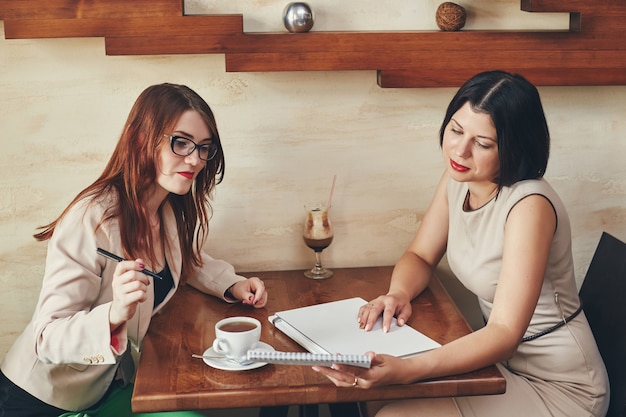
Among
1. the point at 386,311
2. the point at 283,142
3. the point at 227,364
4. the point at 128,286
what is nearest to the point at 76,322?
the point at 128,286

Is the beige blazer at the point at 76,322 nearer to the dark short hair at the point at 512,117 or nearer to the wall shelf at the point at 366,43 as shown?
the wall shelf at the point at 366,43

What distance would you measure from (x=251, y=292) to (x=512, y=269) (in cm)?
64

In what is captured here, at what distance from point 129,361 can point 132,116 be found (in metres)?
0.61

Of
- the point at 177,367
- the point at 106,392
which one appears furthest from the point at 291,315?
the point at 106,392

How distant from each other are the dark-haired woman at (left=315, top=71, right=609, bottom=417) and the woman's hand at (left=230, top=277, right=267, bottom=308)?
26 cm

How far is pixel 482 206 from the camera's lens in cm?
188

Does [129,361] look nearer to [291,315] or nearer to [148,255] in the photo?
[148,255]

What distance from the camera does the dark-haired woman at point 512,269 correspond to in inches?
66.8

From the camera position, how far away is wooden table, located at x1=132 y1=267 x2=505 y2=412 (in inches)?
58.6

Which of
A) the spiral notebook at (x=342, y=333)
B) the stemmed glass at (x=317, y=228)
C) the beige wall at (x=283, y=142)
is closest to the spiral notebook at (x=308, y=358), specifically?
the spiral notebook at (x=342, y=333)

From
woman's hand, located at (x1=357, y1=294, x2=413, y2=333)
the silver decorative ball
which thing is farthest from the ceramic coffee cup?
the silver decorative ball

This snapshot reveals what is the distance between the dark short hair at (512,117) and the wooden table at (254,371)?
0.37m

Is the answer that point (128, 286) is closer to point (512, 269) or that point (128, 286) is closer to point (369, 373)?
point (369, 373)

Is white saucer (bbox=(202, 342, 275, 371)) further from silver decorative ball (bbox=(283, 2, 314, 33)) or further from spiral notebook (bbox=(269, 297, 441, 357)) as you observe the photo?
silver decorative ball (bbox=(283, 2, 314, 33))
